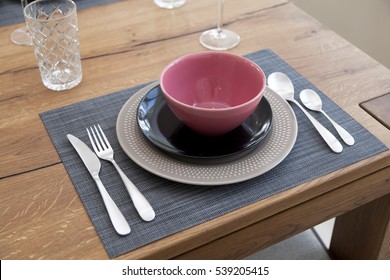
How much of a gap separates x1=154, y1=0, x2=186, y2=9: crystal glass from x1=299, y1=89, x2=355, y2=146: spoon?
491mm

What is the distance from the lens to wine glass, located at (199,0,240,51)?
1.17 metres

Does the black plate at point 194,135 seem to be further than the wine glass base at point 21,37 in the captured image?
No

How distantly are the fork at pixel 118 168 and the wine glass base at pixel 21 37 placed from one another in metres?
0.39

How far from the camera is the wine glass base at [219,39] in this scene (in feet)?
3.83

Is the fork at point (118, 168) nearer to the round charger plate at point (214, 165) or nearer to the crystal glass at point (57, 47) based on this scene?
the round charger plate at point (214, 165)

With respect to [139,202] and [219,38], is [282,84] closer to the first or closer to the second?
[219,38]

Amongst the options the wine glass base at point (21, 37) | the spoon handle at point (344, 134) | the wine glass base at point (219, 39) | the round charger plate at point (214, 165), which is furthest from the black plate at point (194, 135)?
the wine glass base at point (21, 37)

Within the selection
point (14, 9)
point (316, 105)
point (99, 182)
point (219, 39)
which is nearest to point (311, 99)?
point (316, 105)

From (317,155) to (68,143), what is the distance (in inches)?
16.2

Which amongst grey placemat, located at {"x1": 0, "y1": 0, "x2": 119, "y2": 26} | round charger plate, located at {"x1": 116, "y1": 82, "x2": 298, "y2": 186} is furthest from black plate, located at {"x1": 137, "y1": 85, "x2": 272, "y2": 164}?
grey placemat, located at {"x1": 0, "y1": 0, "x2": 119, "y2": 26}

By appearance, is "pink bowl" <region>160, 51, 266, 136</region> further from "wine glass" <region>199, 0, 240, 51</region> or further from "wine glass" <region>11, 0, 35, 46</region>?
"wine glass" <region>11, 0, 35, 46</region>

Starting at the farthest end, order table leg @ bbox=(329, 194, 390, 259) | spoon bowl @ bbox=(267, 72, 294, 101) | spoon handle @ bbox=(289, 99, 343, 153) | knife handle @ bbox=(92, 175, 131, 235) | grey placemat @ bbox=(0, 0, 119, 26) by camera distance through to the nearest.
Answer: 1. grey placemat @ bbox=(0, 0, 119, 26)
2. table leg @ bbox=(329, 194, 390, 259)
3. spoon bowl @ bbox=(267, 72, 294, 101)
4. spoon handle @ bbox=(289, 99, 343, 153)
5. knife handle @ bbox=(92, 175, 131, 235)

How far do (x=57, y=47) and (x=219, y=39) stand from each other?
358 mm
